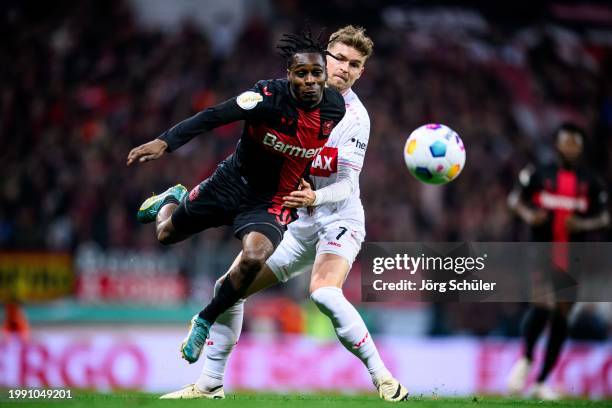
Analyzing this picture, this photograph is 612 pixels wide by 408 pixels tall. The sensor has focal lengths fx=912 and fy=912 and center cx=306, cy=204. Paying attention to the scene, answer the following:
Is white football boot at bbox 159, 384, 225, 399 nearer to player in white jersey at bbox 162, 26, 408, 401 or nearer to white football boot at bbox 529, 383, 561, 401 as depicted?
player in white jersey at bbox 162, 26, 408, 401

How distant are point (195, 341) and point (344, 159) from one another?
1.52m

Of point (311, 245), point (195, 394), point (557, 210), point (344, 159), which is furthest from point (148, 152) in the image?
point (557, 210)

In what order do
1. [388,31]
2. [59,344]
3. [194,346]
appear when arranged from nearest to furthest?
[194,346] < [59,344] < [388,31]

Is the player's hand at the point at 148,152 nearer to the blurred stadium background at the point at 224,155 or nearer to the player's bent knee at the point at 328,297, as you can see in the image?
the player's bent knee at the point at 328,297

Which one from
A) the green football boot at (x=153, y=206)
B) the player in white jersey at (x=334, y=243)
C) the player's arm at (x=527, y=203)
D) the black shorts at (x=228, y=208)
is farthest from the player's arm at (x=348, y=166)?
the player's arm at (x=527, y=203)

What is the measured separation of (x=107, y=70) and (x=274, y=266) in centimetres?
1093

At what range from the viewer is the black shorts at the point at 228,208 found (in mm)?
5730

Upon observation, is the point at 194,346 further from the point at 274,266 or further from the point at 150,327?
the point at 150,327

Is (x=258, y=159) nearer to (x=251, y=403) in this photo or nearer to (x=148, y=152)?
(x=148, y=152)

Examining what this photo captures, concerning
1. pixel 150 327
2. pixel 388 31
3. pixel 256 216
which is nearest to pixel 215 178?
pixel 256 216

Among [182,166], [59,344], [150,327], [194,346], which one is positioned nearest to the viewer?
[194,346]

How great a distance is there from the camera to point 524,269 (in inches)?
313

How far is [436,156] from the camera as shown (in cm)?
638

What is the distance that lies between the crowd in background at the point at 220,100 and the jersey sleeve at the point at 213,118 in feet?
21.9
